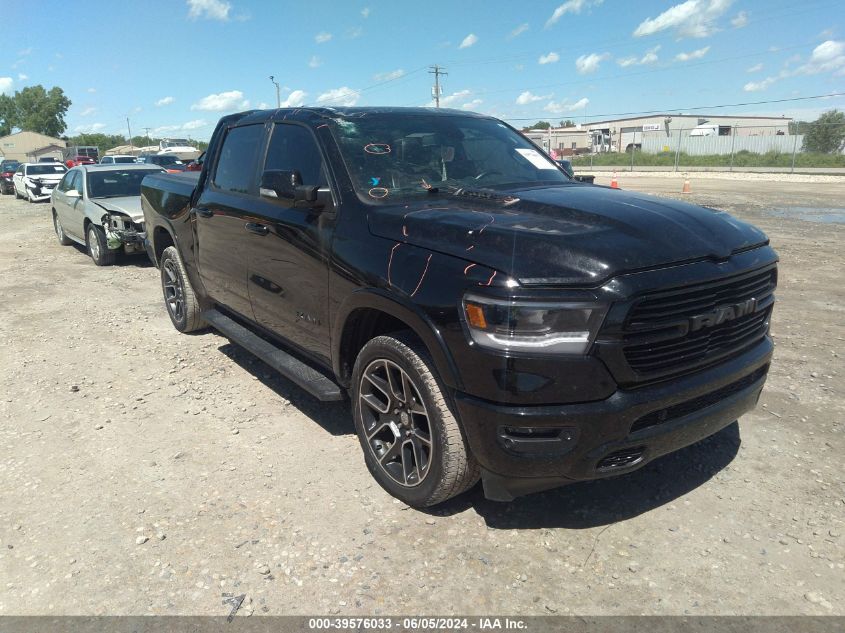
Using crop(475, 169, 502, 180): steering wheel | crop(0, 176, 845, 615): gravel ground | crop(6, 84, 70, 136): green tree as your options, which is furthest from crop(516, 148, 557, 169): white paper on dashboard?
crop(6, 84, 70, 136): green tree

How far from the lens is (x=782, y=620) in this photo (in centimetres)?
239

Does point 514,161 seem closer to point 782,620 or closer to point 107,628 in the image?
point 782,620

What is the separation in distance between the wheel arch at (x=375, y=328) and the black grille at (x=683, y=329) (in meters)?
0.76

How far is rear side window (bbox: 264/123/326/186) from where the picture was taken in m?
3.74

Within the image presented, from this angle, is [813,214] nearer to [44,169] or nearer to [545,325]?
[545,325]

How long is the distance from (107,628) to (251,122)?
345 cm

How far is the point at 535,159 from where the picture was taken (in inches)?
169

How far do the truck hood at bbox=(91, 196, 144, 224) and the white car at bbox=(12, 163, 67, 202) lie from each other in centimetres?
1602

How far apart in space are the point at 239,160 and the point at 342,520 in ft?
9.45

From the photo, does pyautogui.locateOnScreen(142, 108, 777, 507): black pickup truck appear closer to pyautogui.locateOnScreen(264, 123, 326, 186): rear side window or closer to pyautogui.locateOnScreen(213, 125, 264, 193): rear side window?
pyautogui.locateOnScreen(264, 123, 326, 186): rear side window

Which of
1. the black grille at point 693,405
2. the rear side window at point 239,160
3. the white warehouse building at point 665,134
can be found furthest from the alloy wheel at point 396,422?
the white warehouse building at point 665,134

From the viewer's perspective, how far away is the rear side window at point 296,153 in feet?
12.3

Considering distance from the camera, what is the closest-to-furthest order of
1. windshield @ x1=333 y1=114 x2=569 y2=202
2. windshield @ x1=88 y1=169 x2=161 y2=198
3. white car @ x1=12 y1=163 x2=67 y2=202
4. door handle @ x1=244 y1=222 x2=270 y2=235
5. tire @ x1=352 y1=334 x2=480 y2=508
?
tire @ x1=352 y1=334 x2=480 y2=508
windshield @ x1=333 y1=114 x2=569 y2=202
door handle @ x1=244 y1=222 x2=270 y2=235
windshield @ x1=88 y1=169 x2=161 y2=198
white car @ x1=12 y1=163 x2=67 y2=202

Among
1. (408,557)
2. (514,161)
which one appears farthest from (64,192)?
(408,557)
